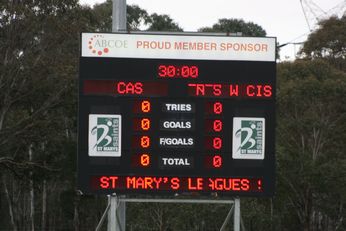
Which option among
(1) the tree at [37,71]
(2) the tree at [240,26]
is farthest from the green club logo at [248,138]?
(2) the tree at [240,26]

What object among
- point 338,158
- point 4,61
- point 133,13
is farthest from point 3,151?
point 133,13

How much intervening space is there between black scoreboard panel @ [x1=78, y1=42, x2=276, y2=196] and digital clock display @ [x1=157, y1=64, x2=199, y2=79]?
0.5 inches

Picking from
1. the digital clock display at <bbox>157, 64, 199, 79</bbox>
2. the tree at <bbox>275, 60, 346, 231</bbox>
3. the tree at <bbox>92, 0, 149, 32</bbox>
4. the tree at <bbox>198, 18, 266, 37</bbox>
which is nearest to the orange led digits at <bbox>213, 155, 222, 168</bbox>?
the digital clock display at <bbox>157, 64, 199, 79</bbox>

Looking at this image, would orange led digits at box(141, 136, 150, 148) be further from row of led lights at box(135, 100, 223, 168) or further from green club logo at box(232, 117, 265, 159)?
green club logo at box(232, 117, 265, 159)

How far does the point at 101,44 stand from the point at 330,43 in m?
29.7

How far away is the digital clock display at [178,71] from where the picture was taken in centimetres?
1020

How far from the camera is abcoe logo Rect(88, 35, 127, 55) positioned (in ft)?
33.7

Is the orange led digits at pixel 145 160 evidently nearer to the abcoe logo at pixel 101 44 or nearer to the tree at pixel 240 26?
the abcoe logo at pixel 101 44

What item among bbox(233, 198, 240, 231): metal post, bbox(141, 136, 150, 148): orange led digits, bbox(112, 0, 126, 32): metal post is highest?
bbox(112, 0, 126, 32): metal post

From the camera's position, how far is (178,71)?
1022 cm

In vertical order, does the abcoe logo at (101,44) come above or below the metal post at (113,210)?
above

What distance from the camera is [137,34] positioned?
1037cm

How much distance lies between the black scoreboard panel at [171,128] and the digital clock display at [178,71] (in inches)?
0.5

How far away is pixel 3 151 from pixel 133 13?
23.1 m
